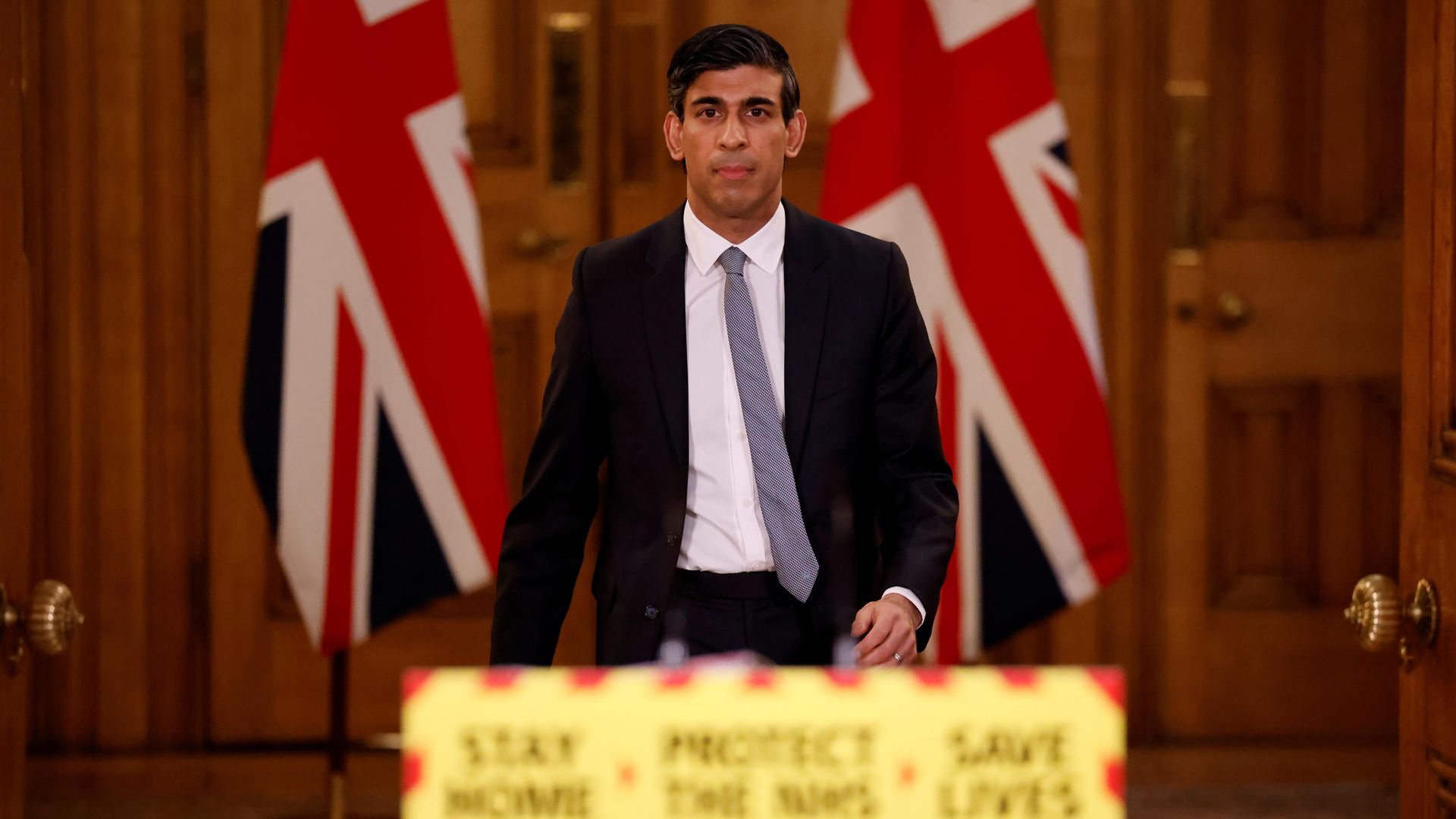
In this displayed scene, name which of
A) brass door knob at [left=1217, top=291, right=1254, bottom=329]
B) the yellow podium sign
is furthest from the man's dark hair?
brass door knob at [left=1217, top=291, right=1254, bottom=329]

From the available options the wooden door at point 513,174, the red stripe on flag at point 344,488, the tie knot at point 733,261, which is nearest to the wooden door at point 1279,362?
the wooden door at point 513,174

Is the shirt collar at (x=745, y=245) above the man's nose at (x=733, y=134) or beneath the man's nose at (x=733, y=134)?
beneath

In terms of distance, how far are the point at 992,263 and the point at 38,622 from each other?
6.58ft

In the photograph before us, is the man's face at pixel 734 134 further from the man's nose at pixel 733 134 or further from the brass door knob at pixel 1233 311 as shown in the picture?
the brass door knob at pixel 1233 311

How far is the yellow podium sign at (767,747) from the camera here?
1.07 m

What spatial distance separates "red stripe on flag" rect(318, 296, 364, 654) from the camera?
310cm

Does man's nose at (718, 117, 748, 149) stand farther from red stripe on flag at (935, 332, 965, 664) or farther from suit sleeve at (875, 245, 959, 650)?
red stripe on flag at (935, 332, 965, 664)

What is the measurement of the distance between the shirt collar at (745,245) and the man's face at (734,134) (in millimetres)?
53

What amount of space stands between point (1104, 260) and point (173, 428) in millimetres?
1866

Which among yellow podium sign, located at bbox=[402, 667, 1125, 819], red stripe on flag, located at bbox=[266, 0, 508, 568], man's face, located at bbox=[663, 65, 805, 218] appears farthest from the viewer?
red stripe on flag, located at bbox=[266, 0, 508, 568]

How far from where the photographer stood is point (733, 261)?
1838mm

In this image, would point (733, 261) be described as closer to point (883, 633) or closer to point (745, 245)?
point (745, 245)

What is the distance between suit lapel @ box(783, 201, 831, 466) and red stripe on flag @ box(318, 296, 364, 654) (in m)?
1.42

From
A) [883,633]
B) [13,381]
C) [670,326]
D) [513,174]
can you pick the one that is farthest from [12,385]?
[513,174]
